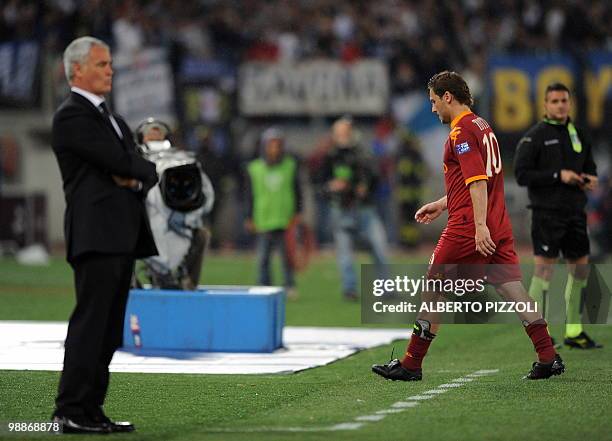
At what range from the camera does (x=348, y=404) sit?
921cm

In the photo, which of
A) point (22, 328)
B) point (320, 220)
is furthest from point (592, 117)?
point (22, 328)

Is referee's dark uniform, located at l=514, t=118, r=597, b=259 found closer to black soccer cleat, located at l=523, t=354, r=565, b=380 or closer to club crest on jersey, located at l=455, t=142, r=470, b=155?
black soccer cleat, located at l=523, t=354, r=565, b=380

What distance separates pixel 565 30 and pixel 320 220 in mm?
6191

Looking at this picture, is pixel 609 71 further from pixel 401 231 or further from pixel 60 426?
pixel 60 426

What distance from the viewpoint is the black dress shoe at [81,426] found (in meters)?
8.00

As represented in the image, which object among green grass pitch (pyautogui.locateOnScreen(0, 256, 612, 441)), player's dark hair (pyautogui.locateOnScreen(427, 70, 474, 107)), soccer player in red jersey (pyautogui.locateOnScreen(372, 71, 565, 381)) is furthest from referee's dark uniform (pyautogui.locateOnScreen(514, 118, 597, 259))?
player's dark hair (pyautogui.locateOnScreen(427, 70, 474, 107))

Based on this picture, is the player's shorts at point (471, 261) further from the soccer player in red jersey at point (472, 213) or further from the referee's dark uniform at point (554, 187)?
the referee's dark uniform at point (554, 187)

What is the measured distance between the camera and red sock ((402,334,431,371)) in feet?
33.6

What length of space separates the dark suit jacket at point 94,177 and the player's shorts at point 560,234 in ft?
17.3

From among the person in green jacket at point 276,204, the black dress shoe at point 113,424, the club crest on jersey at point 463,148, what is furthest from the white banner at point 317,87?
the black dress shoe at point 113,424

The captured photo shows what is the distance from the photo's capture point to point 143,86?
97.1ft

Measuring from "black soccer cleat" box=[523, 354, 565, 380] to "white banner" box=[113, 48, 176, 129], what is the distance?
776 inches

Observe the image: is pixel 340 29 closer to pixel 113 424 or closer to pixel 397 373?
pixel 397 373

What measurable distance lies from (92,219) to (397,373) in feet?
10.3
